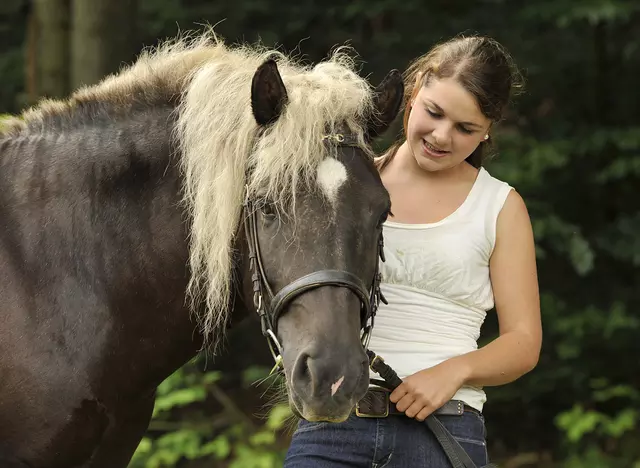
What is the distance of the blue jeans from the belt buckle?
0.08 feet

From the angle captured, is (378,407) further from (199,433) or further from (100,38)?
(100,38)

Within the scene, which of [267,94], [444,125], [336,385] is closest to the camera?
[336,385]

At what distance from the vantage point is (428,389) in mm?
2240

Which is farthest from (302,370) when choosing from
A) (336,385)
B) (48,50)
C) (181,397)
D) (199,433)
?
(48,50)

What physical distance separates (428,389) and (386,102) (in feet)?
2.66

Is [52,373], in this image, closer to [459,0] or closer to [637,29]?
[459,0]

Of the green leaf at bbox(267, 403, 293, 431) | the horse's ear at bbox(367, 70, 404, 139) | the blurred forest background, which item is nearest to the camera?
the horse's ear at bbox(367, 70, 404, 139)

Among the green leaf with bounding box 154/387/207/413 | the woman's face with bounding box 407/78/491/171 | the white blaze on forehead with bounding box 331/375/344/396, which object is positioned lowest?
the green leaf with bounding box 154/387/207/413

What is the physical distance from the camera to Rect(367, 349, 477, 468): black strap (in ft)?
7.35

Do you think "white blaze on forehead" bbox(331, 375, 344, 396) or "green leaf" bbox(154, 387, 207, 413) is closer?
"white blaze on forehead" bbox(331, 375, 344, 396)

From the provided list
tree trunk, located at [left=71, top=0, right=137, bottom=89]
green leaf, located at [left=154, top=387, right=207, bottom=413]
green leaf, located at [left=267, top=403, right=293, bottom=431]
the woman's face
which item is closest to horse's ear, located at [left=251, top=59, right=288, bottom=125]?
the woman's face

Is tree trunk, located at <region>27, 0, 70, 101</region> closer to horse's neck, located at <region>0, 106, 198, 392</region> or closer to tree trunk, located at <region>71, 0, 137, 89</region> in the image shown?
tree trunk, located at <region>71, 0, 137, 89</region>

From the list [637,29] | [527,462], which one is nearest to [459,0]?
[637,29]

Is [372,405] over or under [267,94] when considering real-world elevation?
under
